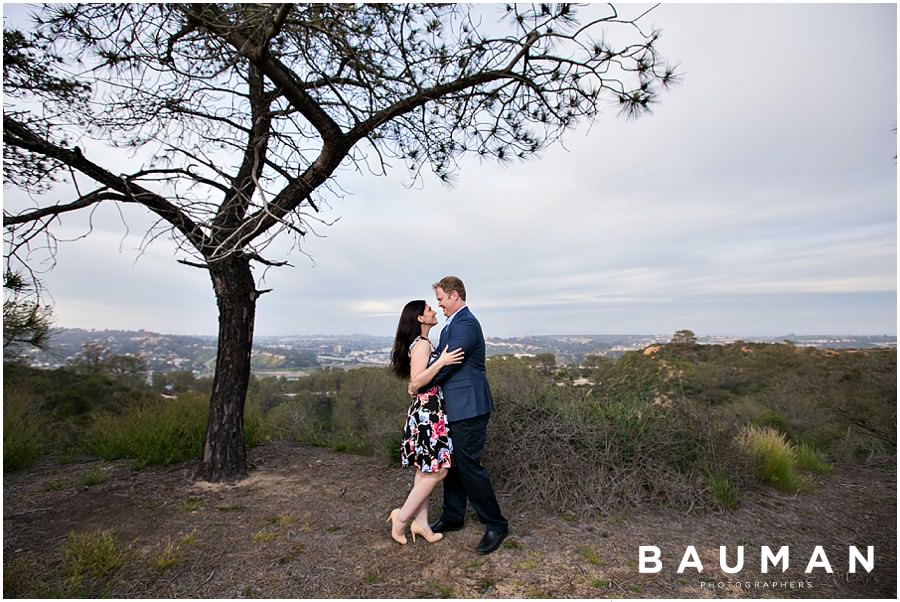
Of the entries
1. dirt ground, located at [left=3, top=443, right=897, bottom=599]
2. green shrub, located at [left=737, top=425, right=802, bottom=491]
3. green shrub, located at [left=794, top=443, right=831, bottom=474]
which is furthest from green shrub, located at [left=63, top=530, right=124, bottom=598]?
green shrub, located at [left=794, top=443, right=831, bottom=474]

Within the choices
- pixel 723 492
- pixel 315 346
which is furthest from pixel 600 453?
pixel 315 346

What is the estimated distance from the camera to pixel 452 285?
322 centimetres

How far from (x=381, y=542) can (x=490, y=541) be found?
73cm

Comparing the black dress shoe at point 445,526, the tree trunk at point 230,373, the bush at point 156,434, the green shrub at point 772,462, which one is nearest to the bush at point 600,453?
the green shrub at point 772,462

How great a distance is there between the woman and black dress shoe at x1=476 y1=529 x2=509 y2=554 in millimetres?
300

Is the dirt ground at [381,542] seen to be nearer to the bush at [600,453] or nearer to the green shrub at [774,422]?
the bush at [600,453]

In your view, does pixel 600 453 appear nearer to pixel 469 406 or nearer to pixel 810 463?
pixel 469 406

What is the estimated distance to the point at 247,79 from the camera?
198 inches

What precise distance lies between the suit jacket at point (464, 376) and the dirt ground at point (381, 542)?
2.99ft

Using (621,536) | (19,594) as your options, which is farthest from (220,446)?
(621,536)

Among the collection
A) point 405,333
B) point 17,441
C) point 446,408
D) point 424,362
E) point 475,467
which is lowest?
point 17,441

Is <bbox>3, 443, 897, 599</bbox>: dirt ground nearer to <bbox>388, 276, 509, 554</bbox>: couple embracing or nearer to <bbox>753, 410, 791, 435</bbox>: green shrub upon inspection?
<bbox>388, 276, 509, 554</bbox>: couple embracing

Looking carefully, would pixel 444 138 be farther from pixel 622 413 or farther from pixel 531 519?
pixel 531 519

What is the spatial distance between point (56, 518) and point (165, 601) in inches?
73.9
